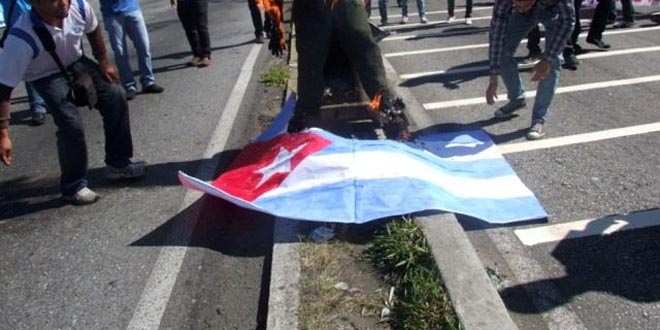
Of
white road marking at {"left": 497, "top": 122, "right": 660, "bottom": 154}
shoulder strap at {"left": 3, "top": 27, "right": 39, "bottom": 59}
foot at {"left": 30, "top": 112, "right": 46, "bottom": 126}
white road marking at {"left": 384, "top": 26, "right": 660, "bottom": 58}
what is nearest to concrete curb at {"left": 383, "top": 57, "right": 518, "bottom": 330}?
white road marking at {"left": 497, "top": 122, "right": 660, "bottom": 154}

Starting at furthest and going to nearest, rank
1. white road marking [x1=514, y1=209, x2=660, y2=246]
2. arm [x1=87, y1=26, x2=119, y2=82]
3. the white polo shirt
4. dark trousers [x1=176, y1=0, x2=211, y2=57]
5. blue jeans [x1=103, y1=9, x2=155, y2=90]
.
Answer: dark trousers [x1=176, y1=0, x2=211, y2=57] → blue jeans [x1=103, y1=9, x2=155, y2=90] → arm [x1=87, y1=26, x2=119, y2=82] → the white polo shirt → white road marking [x1=514, y1=209, x2=660, y2=246]

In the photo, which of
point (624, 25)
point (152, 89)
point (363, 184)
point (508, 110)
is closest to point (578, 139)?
point (508, 110)

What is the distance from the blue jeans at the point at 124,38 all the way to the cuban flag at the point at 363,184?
Result: 11.2 ft

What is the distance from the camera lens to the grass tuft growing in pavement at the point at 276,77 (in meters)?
7.22

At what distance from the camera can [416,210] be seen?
3434 mm

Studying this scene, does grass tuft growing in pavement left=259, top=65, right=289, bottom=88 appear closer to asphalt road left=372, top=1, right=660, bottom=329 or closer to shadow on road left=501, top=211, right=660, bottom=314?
asphalt road left=372, top=1, right=660, bottom=329

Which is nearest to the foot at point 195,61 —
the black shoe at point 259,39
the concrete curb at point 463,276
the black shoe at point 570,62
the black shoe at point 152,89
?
the black shoe at point 152,89

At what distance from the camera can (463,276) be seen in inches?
114

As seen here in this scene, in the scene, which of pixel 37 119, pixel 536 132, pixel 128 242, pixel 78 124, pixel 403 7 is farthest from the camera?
pixel 403 7

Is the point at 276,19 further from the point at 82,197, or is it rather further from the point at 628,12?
the point at 628,12

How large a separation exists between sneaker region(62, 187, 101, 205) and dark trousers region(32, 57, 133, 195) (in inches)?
1.4

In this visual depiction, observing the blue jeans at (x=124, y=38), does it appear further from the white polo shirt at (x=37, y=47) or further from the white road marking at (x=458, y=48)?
the white road marking at (x=458, y=48)

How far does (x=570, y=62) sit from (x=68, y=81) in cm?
542

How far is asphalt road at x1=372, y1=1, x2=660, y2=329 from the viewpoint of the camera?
288 cm
